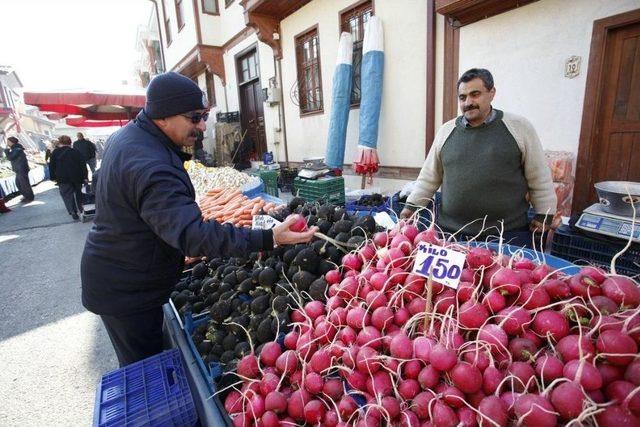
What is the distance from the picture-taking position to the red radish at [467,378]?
972mm

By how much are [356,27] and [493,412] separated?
21.2 ft

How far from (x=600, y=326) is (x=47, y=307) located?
16.2ft

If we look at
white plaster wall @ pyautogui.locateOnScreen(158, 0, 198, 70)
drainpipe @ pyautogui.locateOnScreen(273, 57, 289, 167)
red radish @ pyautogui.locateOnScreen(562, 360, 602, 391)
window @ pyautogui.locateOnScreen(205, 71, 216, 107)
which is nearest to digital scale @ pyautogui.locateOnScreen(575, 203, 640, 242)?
red radish @ pyautogui.locateOnScreen(562, 360, 602, 391)

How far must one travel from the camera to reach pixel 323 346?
1357mm

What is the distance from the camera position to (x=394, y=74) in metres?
5.43

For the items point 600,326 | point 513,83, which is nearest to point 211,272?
point 600,326

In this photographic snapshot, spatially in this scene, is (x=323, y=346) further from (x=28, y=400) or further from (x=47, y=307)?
(x=47, y=307)

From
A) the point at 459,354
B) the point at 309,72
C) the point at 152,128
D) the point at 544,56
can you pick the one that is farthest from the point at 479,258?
the point at 309,72

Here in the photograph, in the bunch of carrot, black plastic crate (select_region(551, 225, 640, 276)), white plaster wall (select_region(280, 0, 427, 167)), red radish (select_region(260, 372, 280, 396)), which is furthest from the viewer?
white plaster wall (select_region(280, 0, 427, 167))

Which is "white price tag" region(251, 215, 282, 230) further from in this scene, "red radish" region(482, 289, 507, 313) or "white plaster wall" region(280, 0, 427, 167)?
"white plaster wall" region(280, 0, 427, 167)

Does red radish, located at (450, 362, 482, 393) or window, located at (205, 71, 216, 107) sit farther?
window, located at (205, 71, 216, 107)

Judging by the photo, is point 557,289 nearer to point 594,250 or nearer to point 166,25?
point 594,250

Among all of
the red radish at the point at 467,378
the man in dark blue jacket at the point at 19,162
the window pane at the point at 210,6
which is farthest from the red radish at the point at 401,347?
the man in dark blue jacket at the point at 19,162

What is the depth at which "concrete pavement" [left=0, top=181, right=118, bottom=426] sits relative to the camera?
7.97 ft
